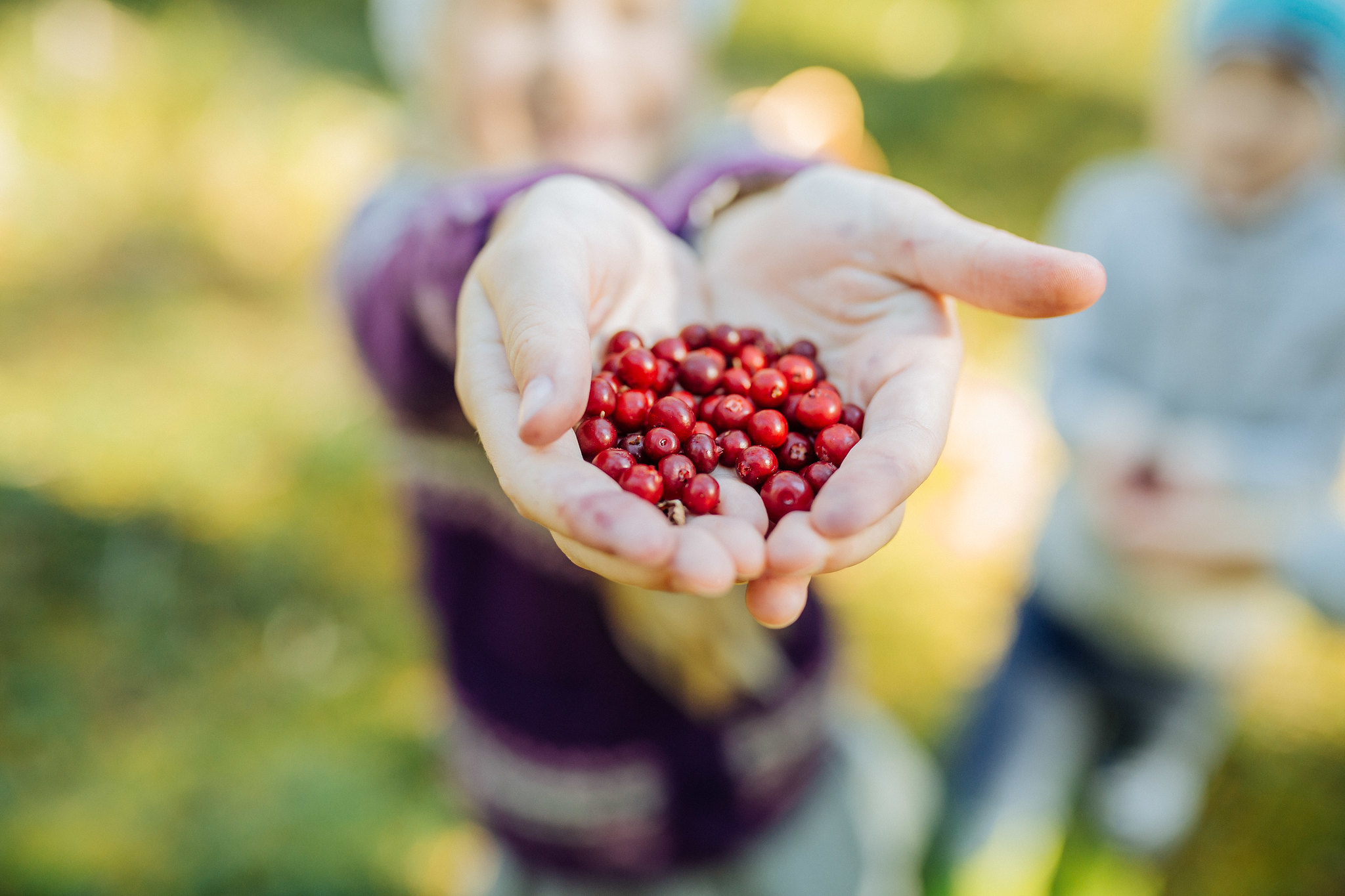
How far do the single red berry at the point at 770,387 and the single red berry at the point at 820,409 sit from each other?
6 centimetres

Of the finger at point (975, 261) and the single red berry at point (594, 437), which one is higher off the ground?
the finger at point (975, 261)

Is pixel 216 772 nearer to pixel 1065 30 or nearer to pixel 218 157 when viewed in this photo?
pixel 218 157

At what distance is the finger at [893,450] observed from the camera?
0.95m

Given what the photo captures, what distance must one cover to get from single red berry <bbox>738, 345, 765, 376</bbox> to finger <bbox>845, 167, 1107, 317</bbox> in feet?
0.80

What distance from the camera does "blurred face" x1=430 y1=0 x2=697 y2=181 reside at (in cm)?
185

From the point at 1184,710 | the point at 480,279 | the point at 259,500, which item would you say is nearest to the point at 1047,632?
the point at 1184,710

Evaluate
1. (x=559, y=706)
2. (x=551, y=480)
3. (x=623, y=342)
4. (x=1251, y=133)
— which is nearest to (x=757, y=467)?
(x=623, y=342)

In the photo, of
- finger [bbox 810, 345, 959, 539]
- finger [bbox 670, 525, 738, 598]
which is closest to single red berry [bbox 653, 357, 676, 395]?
finger [bbox 810, 345, 959, 539]

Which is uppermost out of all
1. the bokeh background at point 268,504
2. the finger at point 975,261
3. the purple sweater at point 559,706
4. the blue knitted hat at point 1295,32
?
the blue knitted hat at point 1295,32

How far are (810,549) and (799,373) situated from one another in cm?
47

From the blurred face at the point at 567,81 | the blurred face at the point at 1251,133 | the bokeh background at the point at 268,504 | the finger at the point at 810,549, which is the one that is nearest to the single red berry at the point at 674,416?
the finger at the point at 810,549

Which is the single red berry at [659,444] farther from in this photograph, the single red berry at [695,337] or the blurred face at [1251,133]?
the blurred face at [1251,133]

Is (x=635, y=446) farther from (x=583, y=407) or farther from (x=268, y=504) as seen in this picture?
(x=268, y=504)

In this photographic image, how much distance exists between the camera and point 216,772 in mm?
3141
